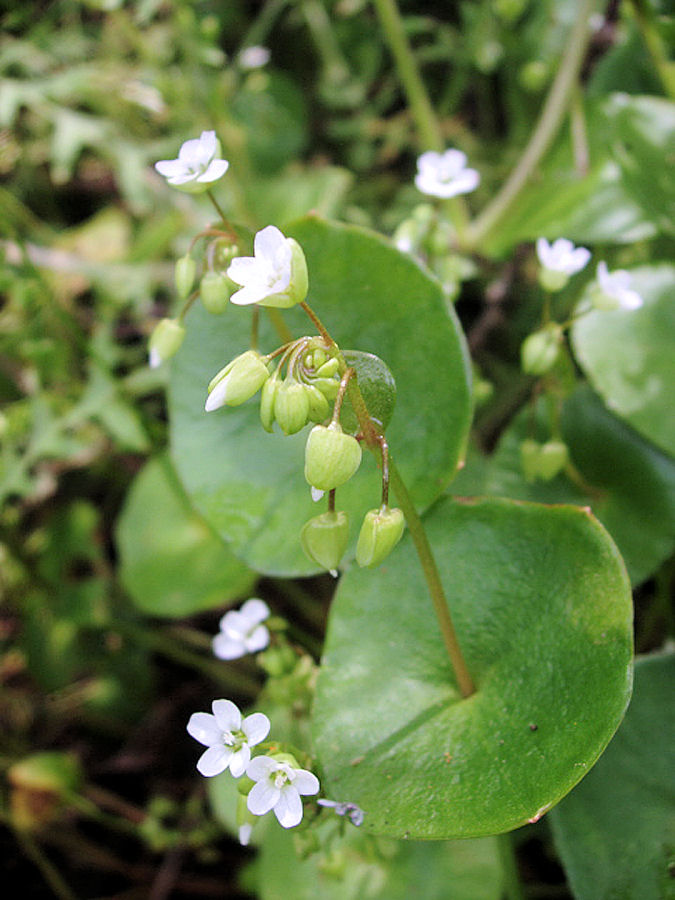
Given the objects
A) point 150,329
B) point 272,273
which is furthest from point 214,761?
point 150,329

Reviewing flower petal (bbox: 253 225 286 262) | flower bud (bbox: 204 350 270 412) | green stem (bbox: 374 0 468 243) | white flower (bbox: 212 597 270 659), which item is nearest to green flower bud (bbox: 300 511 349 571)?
flower bud (bbox: 204 350 270 412)

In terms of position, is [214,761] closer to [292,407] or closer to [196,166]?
[292,407]

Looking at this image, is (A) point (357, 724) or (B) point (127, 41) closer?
(A) point (357, 724)

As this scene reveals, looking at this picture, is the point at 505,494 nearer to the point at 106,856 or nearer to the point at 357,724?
the point at 357,724

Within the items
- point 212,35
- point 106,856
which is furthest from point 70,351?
point 106,856

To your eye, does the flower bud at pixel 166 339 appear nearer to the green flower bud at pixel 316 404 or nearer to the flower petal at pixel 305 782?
the green flower bud at pixel 316 404
